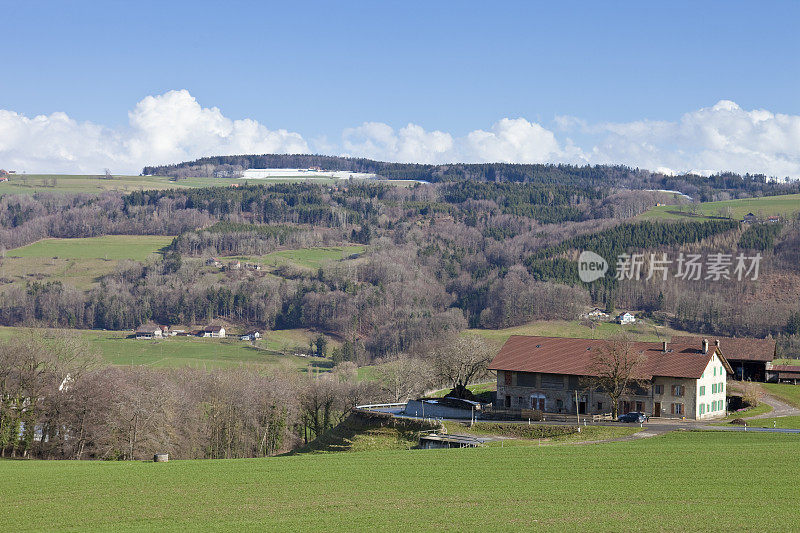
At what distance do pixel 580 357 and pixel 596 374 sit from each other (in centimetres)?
400

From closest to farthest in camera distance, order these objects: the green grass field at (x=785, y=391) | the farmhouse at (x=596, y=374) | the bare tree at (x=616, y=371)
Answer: the bare tree at (x=616, y=371)
the farmhouse at (x=596, y=374)
the green grass field at (x=785, y=391)

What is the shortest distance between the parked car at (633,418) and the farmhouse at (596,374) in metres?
4.42

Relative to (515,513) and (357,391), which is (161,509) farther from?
(357,391)

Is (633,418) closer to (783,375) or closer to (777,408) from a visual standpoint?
(777,408)

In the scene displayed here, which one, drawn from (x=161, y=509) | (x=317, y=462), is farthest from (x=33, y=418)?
(x=161, y=509)

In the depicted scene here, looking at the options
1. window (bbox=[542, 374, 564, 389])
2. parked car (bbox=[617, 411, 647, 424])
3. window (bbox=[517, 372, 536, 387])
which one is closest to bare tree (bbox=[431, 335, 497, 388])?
window (bbox=[517, 372, 536, 387])

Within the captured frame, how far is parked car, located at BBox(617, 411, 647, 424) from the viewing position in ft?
226

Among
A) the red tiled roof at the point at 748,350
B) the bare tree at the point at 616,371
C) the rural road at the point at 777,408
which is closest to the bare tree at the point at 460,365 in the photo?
the bare tree at the point at 616,371

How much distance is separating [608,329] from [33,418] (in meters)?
145

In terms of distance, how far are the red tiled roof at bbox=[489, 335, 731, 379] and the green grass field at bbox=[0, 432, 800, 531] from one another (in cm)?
1976

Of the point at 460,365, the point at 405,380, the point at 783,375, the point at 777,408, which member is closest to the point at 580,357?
the point at 777,408

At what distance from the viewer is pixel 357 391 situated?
10956 centimetres

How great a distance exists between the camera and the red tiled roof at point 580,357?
74312mm

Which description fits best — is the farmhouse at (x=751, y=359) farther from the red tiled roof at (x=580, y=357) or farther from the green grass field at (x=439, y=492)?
the green grass field at (x=439, y=492)
